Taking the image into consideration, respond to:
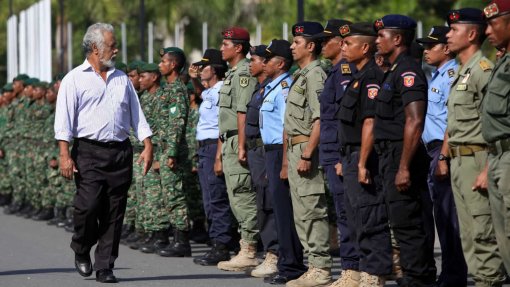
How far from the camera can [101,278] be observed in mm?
11000

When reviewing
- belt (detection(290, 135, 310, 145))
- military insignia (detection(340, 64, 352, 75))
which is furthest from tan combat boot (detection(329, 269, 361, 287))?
military insignia (detection(340, 64, 352, 75))

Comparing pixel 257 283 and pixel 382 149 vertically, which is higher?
pixel 382 149

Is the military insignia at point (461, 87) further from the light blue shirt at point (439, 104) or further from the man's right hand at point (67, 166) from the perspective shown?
the man's right hand at point (67, 166)

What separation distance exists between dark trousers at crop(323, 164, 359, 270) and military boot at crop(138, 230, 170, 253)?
394 centimetres

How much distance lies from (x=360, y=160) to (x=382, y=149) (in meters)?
0.18

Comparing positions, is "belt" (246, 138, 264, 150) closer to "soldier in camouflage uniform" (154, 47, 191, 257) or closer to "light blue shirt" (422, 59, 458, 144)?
"light blue shirt" (422, 59, 458, 144)

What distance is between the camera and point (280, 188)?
440 inches

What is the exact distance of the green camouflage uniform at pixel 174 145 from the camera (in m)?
13.8

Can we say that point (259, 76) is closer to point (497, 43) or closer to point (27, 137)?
point (497, 43)

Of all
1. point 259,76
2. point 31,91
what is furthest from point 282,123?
point 31,91

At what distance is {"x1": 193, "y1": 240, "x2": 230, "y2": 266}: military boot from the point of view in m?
12.8

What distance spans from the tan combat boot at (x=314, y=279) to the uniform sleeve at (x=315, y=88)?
125 centimetres

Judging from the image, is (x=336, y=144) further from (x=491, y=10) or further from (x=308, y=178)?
(x=491, y=10)

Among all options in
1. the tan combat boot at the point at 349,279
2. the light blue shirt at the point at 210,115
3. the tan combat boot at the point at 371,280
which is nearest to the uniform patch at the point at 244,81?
the light blue shirt at the point at 210,115
